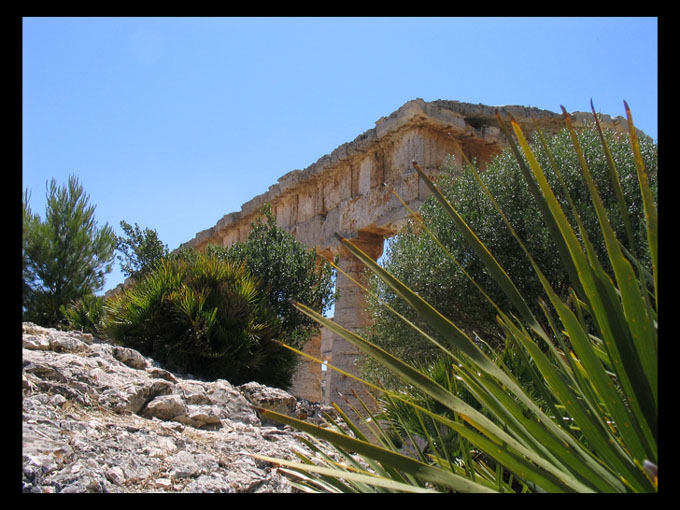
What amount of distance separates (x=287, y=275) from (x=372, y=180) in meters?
2.52

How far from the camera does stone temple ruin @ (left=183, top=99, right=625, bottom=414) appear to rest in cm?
1067

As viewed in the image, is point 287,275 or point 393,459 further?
point 287,275

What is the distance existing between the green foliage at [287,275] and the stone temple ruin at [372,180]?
0.91 meters

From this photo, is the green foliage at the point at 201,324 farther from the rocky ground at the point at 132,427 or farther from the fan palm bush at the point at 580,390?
the fan palm bush at the point at 580,390

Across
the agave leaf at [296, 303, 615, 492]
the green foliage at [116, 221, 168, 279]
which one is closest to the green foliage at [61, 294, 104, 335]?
the green foliage at [116, 221, 168, 279]

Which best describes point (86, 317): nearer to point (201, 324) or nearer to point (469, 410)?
point (201, 324)

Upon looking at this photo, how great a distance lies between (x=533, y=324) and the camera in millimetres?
1582

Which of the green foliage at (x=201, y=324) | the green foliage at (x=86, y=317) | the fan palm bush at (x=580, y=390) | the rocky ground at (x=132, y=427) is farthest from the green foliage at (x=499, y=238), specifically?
the fan palm bush at (x=580, y=390)

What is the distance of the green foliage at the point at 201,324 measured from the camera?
8.14 metres

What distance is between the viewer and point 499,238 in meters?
7.98

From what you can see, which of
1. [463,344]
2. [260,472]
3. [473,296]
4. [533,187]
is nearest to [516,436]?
[463,344]

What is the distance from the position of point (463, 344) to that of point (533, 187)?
395mm

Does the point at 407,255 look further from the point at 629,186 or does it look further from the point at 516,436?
the point at 516,436

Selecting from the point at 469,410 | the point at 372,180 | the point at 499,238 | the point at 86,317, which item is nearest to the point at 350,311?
the point at 372,180
